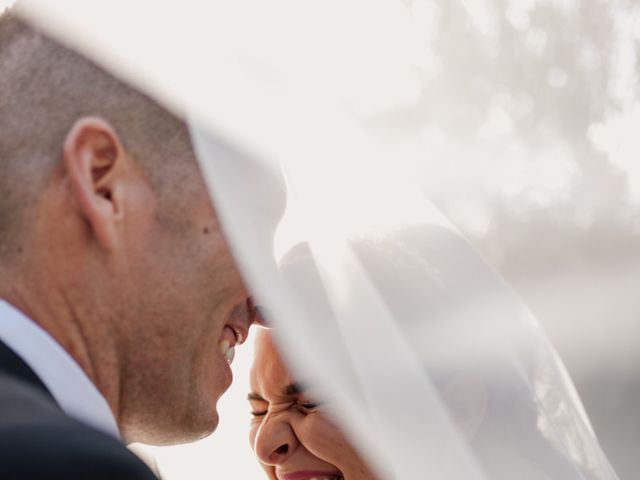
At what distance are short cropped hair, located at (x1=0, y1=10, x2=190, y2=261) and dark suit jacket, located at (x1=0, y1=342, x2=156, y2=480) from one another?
1.82ft

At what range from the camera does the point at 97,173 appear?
2.38 meters

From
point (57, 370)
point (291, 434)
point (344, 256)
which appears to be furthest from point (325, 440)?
point (57, 370)

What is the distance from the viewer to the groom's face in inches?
97.0

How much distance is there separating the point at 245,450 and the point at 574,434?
1256mm

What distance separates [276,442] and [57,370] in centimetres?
190

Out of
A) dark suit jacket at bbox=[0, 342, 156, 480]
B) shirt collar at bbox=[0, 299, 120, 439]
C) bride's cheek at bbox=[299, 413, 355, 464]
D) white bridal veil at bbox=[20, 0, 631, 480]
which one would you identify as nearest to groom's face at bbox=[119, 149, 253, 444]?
white bridal veil at bbox=[20, 0, 631, 480]

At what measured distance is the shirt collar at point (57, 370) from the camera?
84.8 inches

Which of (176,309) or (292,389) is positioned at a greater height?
(176,309)

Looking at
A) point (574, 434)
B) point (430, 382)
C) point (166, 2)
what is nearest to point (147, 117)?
point (166, 2)

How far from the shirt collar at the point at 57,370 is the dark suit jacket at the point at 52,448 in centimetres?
14

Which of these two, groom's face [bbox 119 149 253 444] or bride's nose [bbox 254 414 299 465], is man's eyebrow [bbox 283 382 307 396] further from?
groom's face [bbox 119 149 253 444]

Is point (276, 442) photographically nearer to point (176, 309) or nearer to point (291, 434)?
point (291, 434)

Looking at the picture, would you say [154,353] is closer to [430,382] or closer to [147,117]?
[147,117]

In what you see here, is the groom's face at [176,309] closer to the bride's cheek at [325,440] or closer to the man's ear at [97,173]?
the man's ear at [97,173]
